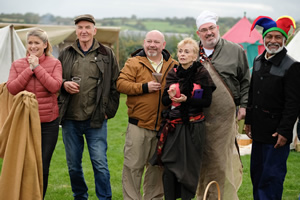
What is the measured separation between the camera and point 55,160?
22.4ft

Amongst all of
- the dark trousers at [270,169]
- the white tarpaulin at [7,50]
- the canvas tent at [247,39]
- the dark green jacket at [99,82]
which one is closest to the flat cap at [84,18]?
the dark green jacket at [99,82]

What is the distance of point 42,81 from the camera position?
369 cm

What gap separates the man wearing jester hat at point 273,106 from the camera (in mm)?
3494

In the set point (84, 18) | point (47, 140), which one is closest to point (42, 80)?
point (47, 140)

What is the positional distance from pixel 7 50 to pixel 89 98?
3165 millimetres

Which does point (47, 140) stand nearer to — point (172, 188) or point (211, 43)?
point (172, 188)

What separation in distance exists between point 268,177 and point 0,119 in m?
2.65

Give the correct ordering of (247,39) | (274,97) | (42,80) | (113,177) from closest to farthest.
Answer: (274,97), (42,80), (113,177), (247,39)

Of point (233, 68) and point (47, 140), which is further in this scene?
point (233, 68)

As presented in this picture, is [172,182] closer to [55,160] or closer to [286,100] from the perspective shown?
[286,100]

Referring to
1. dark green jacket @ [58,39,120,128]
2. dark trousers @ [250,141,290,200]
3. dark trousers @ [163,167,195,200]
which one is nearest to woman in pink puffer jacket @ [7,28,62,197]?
dark green jacket @ [58,39,120,128]

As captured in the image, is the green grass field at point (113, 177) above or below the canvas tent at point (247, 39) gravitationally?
below

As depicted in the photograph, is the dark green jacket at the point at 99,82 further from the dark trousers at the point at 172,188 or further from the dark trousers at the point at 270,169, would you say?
the dark trousers at the point at 270,169

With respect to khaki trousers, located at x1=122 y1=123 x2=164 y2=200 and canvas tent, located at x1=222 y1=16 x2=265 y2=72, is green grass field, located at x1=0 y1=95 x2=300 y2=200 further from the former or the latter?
canvas tent, located at x1=222 y1=16 x2=265 y2=72
